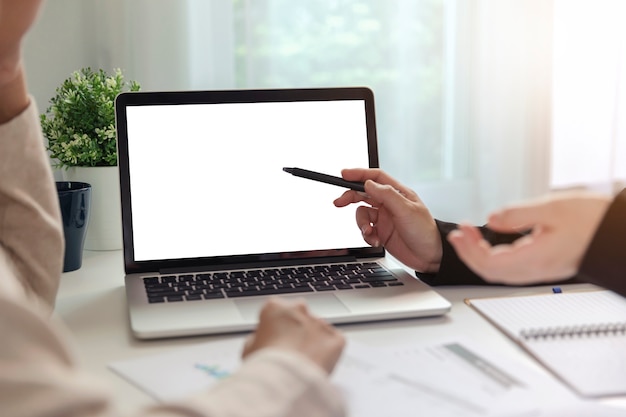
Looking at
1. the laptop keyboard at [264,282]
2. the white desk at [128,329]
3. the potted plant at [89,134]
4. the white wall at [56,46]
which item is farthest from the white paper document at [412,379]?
the white wall at [56,46]

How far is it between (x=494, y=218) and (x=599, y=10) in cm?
210

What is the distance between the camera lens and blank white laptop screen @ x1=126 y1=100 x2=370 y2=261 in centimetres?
103

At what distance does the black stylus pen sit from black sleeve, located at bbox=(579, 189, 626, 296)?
40 centimetres

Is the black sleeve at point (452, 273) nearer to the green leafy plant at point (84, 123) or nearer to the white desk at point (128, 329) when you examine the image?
the white desk at point (128, 329)

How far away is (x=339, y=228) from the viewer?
108 centimetres

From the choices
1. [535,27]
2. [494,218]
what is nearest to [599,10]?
[535,27]

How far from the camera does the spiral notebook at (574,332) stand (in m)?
0.67

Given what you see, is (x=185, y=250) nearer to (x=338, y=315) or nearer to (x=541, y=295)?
(x=338, y=315)

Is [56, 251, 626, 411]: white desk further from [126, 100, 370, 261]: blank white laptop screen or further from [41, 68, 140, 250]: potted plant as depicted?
[41, 68, 140, 250]: potted plant

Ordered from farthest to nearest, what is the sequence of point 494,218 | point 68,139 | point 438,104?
point 438,104, point 68,139, point 494,218

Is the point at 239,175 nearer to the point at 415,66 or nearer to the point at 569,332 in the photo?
the point at 569,332

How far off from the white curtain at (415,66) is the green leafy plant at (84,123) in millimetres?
804

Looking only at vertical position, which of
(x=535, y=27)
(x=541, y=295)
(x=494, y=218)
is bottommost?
(x=541, y=295)

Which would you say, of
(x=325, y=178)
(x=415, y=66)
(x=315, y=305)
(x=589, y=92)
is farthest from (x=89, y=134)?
(x=589, y=92)
